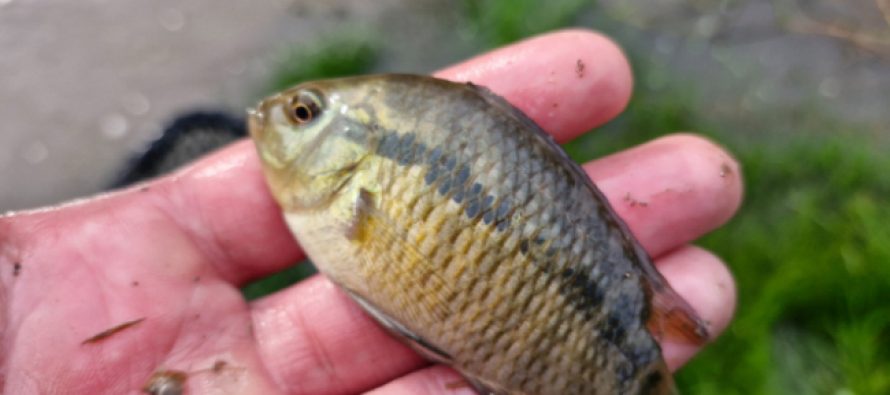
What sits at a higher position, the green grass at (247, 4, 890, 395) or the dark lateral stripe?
the dark lateral stripe

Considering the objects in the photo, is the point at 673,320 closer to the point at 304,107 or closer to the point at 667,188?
the point at 667,188

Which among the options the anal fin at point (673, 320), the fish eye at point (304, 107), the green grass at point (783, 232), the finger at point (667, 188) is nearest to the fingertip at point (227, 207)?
the fish eye at point (304, 107)

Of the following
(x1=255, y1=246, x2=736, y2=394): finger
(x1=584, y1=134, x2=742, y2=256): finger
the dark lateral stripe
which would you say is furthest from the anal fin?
the dark lateral stripe

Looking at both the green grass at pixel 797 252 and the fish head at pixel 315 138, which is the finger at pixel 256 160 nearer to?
the fish head at pixel 315 138

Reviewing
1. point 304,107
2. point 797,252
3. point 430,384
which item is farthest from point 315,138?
point 797,252

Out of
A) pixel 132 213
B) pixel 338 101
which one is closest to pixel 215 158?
pixel 132 213

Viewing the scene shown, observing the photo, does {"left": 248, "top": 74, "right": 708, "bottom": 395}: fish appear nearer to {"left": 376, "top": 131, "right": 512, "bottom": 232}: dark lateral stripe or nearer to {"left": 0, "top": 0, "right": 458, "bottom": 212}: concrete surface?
{"left": 376, "top": 131, "right": 512, "bottom": 232}: dark lateral stripe
